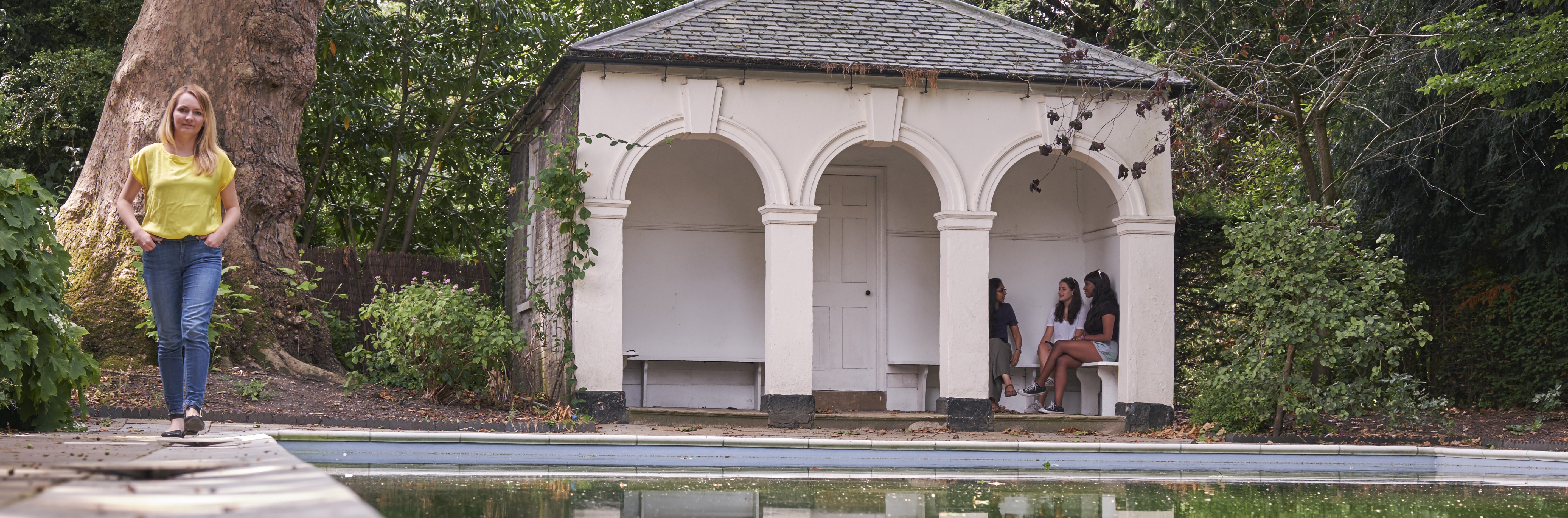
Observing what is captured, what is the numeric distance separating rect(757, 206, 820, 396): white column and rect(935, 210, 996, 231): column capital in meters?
1.14

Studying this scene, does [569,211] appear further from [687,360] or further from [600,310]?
[687,360]

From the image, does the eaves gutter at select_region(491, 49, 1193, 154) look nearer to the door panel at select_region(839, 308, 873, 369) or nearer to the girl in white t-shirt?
the girl in white t-shirt

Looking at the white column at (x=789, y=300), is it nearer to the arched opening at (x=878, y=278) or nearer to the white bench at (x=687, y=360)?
the white bench at (x=687, y=360)

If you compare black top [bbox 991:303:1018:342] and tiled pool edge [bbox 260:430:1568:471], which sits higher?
black top [bbox 991:303:1018:342]

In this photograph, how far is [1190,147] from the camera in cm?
996

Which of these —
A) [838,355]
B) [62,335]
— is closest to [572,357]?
[838,355]

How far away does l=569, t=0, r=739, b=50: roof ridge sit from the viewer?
927 cm

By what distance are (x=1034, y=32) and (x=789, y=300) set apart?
3.60 meters

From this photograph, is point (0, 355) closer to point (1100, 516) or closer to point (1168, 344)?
point (1100, 516)

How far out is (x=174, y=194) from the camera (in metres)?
4.86

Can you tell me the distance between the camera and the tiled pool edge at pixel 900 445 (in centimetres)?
604

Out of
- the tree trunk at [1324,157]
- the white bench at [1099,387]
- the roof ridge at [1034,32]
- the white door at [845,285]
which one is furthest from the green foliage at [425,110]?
the tree trunk at [1324,157]

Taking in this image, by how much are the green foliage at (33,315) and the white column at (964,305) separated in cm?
649

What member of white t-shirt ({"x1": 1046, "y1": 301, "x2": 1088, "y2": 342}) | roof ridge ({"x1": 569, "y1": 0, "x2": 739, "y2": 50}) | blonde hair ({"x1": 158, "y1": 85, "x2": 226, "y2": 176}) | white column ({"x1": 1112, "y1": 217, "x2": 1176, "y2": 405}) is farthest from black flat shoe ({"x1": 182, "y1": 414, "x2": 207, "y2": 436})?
white t-shirt ({"x1": 1046, "y1": 301, "x2": 1088, "y2": 342})
